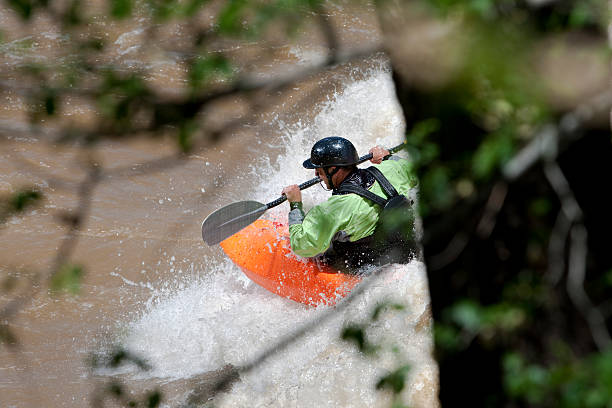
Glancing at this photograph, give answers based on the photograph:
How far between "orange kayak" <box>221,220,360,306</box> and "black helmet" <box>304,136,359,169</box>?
0.74 m

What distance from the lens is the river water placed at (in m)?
3.60

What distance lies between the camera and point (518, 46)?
3.69ft

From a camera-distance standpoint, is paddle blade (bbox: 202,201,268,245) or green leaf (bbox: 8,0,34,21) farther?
paddle blade (bbox: 202,201,268,245)

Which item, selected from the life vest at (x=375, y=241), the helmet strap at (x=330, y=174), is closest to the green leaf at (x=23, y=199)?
the life vest at (x=375, y=241)

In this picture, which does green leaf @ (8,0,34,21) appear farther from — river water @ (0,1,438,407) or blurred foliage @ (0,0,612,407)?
river water @ (0,1,438,407)

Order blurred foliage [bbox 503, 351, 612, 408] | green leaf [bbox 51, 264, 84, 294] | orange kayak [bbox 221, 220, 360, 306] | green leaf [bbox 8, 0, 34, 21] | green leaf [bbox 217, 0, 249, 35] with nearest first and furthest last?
blurred foliage [bbox 503, 351, 612, 408], green leaf [bbox 217, 0, 249, 35], green leaf [bbox 8, 0, 34, 21], green leaf [bbox 51, 264, 84, 294], orange kayak [bbox 221, 220, 360, 306]

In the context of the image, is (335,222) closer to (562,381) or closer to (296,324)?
(296,324)

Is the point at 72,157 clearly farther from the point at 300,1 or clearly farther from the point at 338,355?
the point at 300,1

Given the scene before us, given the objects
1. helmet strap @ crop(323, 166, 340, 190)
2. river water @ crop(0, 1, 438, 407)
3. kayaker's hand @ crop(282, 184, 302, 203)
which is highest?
helmet strap @ crop(323, 166, 340, 190)

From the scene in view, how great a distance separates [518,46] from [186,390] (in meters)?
3.41

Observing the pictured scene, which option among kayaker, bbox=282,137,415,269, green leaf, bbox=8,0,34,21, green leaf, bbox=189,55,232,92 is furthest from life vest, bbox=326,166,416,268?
green leaf, bbox=8,0,34,21

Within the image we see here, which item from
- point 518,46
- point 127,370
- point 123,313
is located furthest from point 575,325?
point 123,313

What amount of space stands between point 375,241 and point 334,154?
62 cm

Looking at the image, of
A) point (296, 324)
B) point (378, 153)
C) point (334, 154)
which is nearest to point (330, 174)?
point (334, 154)
